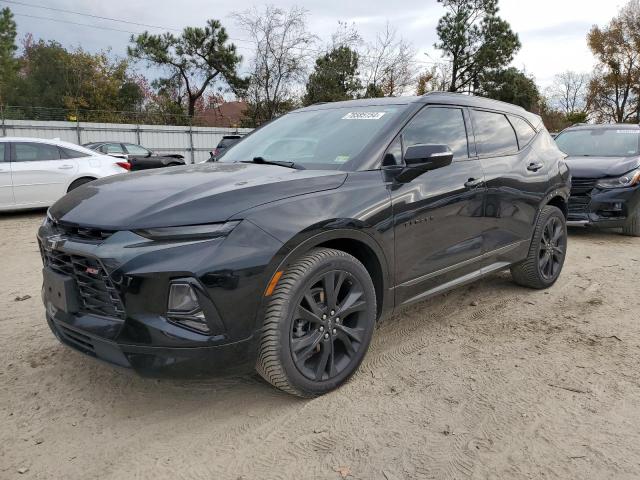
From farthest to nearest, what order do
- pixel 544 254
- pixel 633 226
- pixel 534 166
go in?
1. pixel 633 226
2. pixel 544 254
3. pixel 534 166

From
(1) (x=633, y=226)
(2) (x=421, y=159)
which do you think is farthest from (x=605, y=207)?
(2) (x=421, y=159)

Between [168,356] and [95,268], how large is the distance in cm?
53

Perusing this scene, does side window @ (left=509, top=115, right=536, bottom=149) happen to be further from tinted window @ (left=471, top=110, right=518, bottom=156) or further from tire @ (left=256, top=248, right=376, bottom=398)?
tire @ (left=256, top=248, right=376, bottom=398)

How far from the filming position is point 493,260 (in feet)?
13.0

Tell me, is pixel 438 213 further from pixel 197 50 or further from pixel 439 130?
pixel 197 50

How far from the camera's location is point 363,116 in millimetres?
3418

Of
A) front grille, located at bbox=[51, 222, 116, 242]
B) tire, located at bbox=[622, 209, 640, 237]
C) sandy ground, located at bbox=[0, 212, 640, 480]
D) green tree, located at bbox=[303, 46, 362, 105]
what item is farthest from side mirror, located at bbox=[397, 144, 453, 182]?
green tree, located at bbox=[303, 46, 362, 105]

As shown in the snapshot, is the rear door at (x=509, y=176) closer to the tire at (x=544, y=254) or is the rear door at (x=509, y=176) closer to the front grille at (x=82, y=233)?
the tire at (x=544, y=254)

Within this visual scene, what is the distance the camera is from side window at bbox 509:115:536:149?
438 cm

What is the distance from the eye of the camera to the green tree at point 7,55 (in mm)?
34556

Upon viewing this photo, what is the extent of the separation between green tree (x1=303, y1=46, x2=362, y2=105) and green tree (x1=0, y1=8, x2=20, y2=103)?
20229mm

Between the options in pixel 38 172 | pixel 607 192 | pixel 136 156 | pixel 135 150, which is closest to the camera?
pixel 607 192

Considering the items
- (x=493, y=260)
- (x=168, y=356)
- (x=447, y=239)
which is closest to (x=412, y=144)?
(x=447, y=239)

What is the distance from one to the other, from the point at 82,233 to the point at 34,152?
7912 mm
